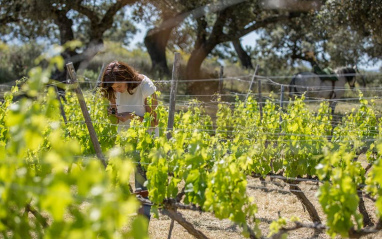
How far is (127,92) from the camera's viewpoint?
4.12m

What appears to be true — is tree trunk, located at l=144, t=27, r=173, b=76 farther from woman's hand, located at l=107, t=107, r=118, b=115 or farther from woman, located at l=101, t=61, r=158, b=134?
woman, located at l=101, t=61, r=158, b=134

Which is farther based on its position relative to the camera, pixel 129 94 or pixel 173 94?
pixel 173 94

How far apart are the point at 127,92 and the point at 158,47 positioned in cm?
1536

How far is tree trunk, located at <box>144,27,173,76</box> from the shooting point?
61.1ft

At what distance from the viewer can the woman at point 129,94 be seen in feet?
12.9

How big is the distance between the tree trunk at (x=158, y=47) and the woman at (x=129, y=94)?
14321 millimetres

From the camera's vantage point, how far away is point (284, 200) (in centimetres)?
592

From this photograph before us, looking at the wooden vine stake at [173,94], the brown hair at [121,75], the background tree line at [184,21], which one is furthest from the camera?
the background tree line at [184,21]

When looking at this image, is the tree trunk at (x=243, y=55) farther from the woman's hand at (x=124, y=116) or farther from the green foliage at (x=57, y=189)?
the green foliage at (x=57, y=189)

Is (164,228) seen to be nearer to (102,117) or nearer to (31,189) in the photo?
(102,117)

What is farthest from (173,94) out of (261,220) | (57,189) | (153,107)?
(57,189)

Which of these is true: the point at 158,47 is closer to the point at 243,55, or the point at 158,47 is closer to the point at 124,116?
the point at 243,55

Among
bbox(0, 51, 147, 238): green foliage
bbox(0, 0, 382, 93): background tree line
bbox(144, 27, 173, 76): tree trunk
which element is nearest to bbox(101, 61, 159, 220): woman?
bbox(0, 51, 147, 238): green foliage

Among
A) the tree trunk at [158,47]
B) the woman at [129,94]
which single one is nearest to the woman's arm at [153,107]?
the woman at [129,94]
